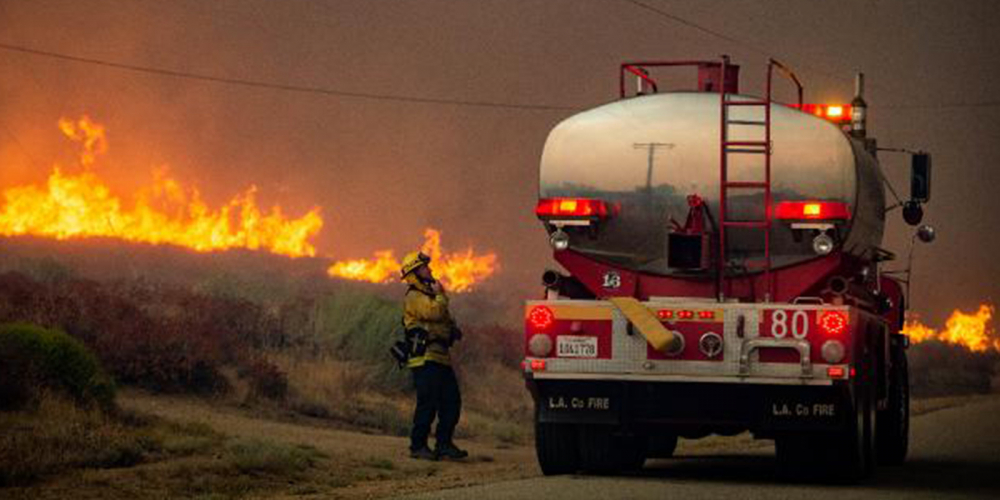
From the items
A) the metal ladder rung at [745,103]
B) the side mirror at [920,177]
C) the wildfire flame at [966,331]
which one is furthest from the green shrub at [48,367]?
the wildfire flame at [966,331]

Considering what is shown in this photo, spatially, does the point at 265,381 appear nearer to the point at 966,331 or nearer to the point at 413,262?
the point at 413,262

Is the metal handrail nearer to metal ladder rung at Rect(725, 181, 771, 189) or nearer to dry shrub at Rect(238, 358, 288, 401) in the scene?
metal ladder rung at Rect(725, 181, 771, 189)

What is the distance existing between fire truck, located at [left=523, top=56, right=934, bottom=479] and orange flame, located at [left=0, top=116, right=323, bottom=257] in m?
43.5

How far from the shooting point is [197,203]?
6494 cm

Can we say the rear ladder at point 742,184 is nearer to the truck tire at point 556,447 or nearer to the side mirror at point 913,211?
the truck tire at point 556,447

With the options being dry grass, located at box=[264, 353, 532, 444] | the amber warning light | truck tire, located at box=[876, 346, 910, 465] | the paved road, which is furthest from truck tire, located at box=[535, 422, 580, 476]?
dry grass, located at box=[264, 353, 532, 444]

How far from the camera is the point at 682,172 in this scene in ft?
57.3

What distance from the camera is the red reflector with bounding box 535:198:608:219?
695 inches

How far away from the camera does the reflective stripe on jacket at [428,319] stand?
65.1 feet

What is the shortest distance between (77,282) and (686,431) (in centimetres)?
1517

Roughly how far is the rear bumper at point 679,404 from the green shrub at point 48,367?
217 inches

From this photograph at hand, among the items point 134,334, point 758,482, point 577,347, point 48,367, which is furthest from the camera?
point 134,334

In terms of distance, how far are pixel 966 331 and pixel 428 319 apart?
54550 mm

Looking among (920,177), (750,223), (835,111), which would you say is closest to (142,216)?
(920,177)
